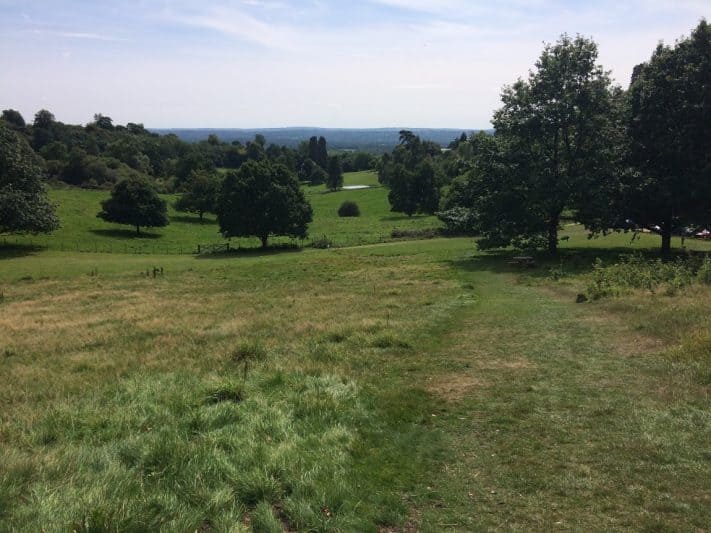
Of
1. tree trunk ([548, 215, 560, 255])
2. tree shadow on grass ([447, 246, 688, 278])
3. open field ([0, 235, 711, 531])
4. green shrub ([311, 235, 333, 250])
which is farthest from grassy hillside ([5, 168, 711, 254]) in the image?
open field ([0, 235, 711, 531])

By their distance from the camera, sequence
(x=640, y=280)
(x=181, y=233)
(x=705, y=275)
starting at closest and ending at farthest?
(x=705, y=275), (x=640, y=280), (x=181, y=233)

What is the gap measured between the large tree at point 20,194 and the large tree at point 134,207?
48.7 feet

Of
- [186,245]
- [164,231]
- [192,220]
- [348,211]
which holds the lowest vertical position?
[186,245]

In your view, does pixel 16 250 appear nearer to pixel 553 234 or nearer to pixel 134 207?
pixel 134 207

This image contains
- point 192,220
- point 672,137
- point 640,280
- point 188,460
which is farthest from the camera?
point 192,220

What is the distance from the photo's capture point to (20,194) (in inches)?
2073

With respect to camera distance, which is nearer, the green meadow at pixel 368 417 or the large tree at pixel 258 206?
the green meadow at pixel 368 417

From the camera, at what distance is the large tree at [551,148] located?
37.1 meters

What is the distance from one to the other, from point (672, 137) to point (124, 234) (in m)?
62.0

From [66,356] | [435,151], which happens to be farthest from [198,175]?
[435,151]

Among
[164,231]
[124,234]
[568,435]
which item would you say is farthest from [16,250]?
[568,435]

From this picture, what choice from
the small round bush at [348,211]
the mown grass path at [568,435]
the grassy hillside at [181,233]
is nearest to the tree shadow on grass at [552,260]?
the grassy hillside at [181,233]

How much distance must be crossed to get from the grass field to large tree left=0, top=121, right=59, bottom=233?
4920 millimetres

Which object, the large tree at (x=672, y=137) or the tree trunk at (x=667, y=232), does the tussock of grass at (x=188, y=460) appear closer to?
the large tree at (x=672, y=137)
